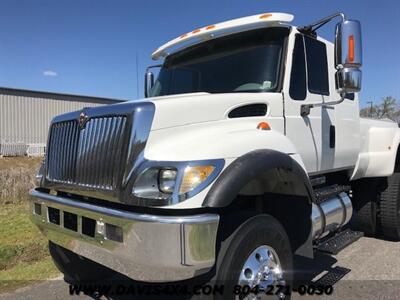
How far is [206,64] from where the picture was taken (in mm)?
4430

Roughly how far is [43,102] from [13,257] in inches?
1757

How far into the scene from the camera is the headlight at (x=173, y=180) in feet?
9.07

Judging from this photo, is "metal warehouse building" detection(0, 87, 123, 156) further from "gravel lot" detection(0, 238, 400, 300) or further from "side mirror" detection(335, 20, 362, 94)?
"side mirror" detection(335, 20, 362, 94)

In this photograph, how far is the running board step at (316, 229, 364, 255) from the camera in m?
4.42

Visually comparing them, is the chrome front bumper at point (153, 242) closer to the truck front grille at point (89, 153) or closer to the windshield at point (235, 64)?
the truck front grille at point (89, 153)

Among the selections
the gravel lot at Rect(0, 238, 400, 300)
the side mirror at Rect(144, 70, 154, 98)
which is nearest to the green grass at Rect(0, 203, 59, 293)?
the gravel lot at Rect(0, 238, 400, 300)

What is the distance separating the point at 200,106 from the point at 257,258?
1236 mm

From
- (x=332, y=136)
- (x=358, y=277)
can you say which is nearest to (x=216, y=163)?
(x=332, y=136)

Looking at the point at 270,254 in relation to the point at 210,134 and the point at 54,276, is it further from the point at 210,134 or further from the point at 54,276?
the point at 54,276

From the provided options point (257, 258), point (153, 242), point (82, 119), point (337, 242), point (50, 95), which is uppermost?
point (50, 95)

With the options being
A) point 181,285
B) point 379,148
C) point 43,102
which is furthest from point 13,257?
point 43,102

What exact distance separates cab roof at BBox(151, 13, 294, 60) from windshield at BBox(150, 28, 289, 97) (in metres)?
0.05

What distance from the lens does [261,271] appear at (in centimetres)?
329

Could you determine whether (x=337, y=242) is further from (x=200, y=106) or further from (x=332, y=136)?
(x=200, y=106)
